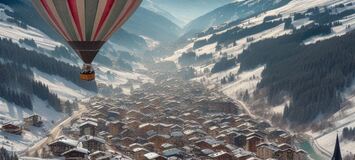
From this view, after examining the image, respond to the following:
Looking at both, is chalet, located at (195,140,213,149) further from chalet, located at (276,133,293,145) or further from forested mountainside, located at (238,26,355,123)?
forested mountainside, located at (238,26,355,123)

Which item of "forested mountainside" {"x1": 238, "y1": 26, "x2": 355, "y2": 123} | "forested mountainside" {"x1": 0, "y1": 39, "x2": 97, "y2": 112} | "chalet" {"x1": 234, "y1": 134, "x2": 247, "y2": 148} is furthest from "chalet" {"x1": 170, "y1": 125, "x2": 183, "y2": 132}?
"forested mountainside" {"x1": 238, "y1": 26, "x2": 355, "y2": 123}

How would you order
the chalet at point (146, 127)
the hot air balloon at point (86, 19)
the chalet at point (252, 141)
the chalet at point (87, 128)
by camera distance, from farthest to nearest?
1. the chalet at point (146, 127)
2. the chalet at point (252, 141)
3. the chalet at point (87, 128)
4. the hot air balloon at point (86, 19)

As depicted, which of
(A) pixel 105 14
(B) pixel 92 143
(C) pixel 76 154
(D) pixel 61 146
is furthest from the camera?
(B) pixel 92 143

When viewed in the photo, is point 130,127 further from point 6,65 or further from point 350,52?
point 350,52

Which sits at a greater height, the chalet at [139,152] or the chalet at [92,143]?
the chalet at [92,143]

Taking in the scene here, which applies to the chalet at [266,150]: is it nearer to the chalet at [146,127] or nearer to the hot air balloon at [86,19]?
the chalet at [146,127]

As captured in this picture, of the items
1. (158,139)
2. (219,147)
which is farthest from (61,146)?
(219,147)

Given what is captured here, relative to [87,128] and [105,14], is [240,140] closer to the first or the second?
[87,128]

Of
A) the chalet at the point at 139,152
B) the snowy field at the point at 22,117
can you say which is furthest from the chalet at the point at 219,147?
the snowy field at the point at 22,117
